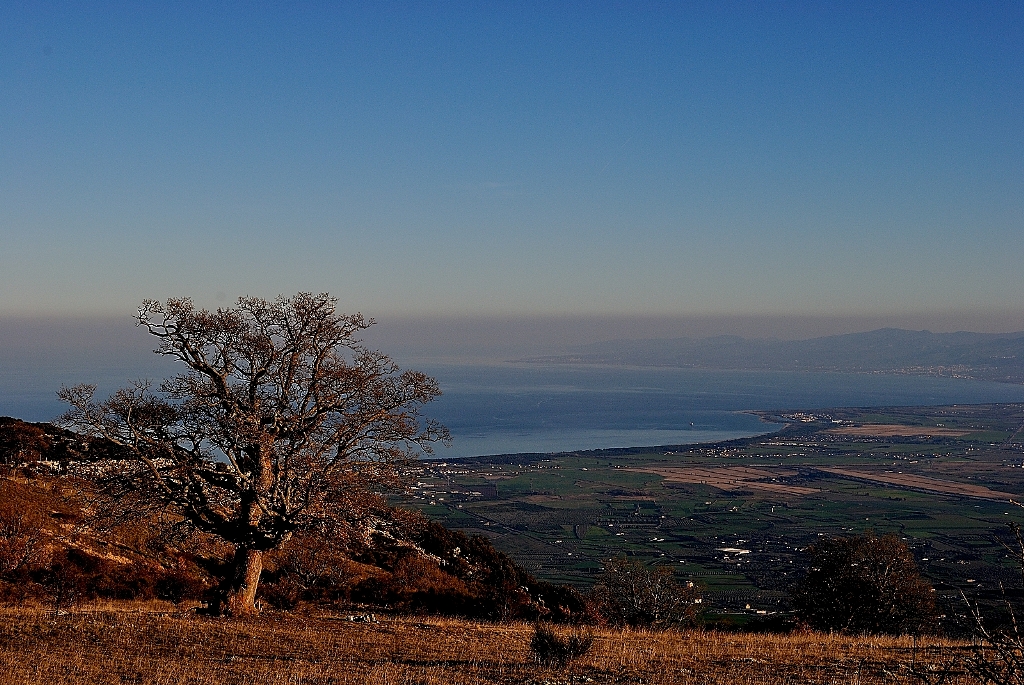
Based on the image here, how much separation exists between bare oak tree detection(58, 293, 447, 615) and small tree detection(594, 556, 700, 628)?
54.3 feet

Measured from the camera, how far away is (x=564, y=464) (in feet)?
461

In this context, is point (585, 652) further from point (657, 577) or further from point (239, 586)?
point (657, 577)

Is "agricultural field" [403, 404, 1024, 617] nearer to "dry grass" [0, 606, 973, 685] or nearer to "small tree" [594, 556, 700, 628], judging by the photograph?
"small tree" [594, 556, 700, 628]

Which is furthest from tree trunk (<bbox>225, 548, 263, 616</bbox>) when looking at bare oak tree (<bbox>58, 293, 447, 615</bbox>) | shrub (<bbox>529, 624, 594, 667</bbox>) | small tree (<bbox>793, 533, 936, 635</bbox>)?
small tree (<bbox>793, 533, 936, 635</bbox>)

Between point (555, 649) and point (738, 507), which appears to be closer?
point (555, 649)

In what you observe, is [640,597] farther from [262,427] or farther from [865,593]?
[262,427]

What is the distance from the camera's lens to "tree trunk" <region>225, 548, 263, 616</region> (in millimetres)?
18656

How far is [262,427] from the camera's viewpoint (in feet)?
59.8

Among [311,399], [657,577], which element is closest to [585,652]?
[311,399]

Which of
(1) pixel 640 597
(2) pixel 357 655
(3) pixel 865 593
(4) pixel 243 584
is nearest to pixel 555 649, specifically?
(2) pixel 357 655

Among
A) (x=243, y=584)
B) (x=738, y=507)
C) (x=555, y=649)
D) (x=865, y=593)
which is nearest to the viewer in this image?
(x=555, y=649)

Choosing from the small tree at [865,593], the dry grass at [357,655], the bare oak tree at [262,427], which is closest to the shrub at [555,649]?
the dry grass at [357,655]

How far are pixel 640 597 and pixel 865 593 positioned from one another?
29.6 ft

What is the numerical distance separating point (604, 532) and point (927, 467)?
276 ft
